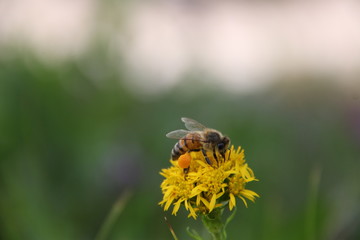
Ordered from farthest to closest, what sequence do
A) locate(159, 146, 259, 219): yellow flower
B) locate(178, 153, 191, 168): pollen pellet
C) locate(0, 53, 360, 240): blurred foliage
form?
locate(0, 53, 360, 240): blurred foliage
locate(178, 153, 191, 168): pollen pellet
locate(159, 146, 259, 219): yellow flower

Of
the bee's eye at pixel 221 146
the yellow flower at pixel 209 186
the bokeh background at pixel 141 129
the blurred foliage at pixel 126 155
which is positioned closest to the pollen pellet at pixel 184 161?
the yellow flower at pixel 209 186

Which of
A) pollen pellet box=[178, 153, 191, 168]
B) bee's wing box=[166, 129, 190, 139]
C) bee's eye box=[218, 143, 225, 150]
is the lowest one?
pollen pellet box=[178, 153, 191, 168]

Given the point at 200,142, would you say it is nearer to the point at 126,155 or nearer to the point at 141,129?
the point at 126,155

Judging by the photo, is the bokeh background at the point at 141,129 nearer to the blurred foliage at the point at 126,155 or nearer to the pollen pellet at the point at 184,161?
the blurred foliage at the point at 126,155

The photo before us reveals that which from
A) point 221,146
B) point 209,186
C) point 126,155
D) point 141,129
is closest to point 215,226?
point 209,186

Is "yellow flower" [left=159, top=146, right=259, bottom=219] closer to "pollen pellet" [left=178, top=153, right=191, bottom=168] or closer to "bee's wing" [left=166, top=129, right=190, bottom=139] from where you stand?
"pollen pellet" [left=178, top=153, right=191, bottom=168]

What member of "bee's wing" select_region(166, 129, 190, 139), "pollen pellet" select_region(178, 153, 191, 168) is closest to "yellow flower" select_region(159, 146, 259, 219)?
"pollen pellet" select_region(178, 153, 191, 168)

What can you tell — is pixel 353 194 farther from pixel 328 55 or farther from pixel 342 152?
pixel 328 55
